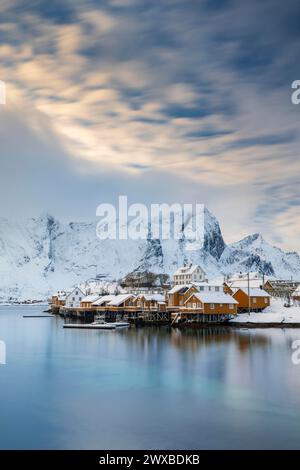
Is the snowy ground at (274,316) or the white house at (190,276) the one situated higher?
the white house at (190,276)

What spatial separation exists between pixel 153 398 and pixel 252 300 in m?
36.0

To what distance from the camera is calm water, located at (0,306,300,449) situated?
1320 centimetres

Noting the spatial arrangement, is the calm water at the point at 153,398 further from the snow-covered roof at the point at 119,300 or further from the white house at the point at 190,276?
the white house at the point at 190,276

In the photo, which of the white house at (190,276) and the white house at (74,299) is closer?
the white house at (74,299)

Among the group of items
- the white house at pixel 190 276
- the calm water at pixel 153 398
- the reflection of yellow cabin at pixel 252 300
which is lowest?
the calm water at pixel 153 398

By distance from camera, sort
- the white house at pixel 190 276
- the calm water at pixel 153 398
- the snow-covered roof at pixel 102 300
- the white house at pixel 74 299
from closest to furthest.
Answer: the calm water at pixel 153 398
the snow-covered roof at pixel 102 300
the white house at pixel 74 299
the white house at pixel 190 276

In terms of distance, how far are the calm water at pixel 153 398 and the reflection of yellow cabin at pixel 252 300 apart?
19803 millimetres

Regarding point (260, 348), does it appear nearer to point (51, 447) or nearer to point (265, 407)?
point (265, 407)

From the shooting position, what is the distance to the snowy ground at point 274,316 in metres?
45.2

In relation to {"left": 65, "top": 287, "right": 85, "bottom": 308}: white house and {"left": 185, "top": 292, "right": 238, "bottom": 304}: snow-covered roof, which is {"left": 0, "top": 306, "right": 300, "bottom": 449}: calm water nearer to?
{"left": 185, "top": 292, "right": 238, "bottom": 304}: snow-covered roof

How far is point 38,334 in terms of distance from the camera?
146 ft

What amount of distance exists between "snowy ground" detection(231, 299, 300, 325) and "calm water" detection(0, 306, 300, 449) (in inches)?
531

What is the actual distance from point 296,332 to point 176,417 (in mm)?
26928

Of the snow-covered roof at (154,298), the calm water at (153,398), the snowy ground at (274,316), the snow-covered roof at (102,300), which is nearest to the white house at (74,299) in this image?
the snow-covered roof at (102,300)
